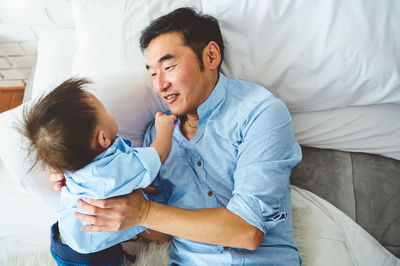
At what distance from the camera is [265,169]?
0.84 meters

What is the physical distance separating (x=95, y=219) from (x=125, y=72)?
67cm

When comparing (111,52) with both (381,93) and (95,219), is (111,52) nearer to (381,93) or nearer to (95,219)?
(95,219)

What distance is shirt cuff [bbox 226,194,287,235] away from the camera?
81 centimetres

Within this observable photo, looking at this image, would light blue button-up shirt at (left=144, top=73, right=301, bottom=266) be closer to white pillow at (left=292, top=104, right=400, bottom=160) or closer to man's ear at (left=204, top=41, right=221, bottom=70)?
man's ear at (left=204, top=41, right=221, bottom=70)

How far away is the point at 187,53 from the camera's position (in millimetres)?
1023

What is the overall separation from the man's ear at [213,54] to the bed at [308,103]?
0.11m

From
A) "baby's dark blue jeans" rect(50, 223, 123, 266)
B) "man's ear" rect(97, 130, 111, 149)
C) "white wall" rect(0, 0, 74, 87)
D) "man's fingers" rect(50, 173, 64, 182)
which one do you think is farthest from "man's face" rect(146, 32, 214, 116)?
"white wall" rect(0, 0, 74, 87)

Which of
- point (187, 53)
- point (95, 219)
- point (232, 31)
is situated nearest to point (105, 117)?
point (95, 219)

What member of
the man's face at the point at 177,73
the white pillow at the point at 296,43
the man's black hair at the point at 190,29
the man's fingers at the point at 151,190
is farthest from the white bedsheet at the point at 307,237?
the man's black hair at the point at 190,29

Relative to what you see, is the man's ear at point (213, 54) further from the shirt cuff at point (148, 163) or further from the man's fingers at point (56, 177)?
the man's fingers at point (56, 177)

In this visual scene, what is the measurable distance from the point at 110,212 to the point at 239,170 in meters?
0.47

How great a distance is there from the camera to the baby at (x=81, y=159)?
0.68 m

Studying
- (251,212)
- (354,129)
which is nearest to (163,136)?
(251,212)

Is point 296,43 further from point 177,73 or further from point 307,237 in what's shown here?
point 307,237
